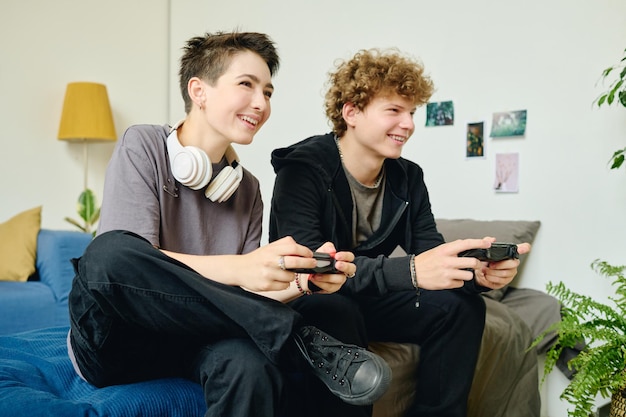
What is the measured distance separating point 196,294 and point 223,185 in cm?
43

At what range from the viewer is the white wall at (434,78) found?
2.34 meters

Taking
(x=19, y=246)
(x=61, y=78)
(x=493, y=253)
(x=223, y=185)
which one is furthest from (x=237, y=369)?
(x=61, y=78)

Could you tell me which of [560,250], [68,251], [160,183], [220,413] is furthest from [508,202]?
A: [68,251]

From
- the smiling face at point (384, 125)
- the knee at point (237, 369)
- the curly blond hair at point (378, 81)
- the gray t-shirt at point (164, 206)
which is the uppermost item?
the curly blond hair at point (378, 81)

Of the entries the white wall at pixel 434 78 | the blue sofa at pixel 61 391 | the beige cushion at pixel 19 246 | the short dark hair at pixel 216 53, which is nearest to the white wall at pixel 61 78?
the white wall at pixel 434 78

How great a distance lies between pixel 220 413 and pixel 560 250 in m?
1.76

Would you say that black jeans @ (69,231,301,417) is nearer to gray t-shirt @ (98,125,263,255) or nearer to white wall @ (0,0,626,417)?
gray t-shirt @ (98,125,263,255)

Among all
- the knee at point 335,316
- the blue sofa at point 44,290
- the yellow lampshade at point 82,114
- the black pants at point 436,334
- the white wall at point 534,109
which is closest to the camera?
the knee at point 335,316

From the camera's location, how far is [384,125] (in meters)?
1.79

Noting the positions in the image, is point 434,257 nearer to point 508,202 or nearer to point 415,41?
point 508,202

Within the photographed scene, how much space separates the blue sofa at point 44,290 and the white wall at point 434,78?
0.85 m

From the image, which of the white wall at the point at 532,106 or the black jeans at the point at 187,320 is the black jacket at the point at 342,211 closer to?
the black jeans at the point at 187,320

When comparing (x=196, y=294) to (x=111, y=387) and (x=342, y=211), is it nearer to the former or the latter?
(x=111, y=387)

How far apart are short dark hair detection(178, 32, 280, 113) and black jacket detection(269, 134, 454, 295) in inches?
12.2
